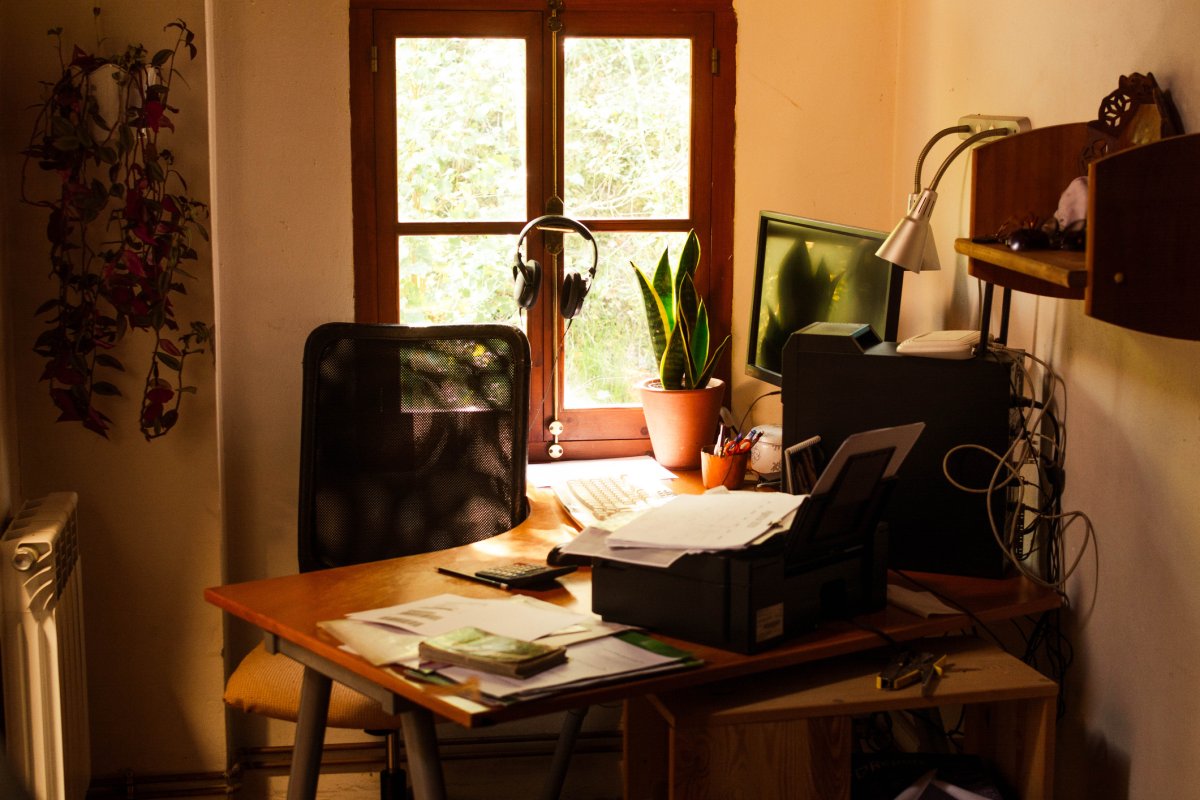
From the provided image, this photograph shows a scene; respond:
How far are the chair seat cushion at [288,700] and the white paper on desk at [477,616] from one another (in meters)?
0.53

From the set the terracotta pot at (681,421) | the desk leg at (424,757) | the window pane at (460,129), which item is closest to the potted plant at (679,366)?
the terracotta pot at (681,421)

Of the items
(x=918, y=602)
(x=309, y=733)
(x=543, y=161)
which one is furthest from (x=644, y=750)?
(x=543, y=161)

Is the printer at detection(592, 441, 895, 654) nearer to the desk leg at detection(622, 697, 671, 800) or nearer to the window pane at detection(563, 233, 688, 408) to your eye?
the desk leg at detection(622, 697, 671, 800)

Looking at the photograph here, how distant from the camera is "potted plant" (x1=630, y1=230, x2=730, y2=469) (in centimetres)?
315

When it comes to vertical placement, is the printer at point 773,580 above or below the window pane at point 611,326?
below

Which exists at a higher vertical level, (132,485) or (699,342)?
(699,342)

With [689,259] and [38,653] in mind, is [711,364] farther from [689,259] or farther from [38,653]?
[38,653]

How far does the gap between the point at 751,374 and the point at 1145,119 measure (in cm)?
135

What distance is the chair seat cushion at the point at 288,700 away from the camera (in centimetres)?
252

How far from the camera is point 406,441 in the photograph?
2.83m

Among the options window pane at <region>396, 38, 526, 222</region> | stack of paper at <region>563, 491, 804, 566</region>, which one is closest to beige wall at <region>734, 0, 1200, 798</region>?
stack of paper at <region>563, 491, 804, 566</region>

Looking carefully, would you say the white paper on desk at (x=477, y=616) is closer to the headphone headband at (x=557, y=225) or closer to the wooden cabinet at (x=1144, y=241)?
the wooden cabinet at (x=1144, y=241)

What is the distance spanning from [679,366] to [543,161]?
0.65 meters

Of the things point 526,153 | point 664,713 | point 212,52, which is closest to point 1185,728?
point 664,713
